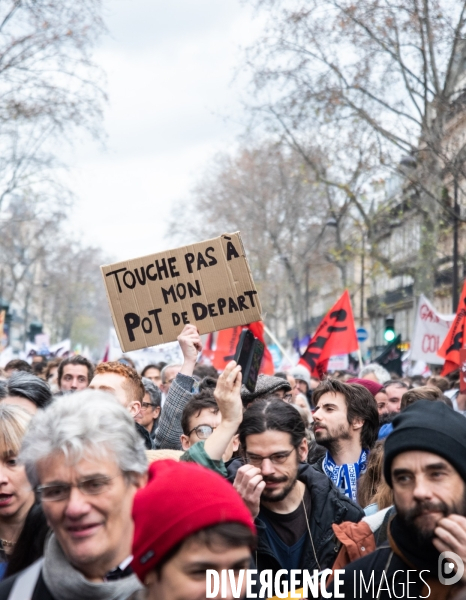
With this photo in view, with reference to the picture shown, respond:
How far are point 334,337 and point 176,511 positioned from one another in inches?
434

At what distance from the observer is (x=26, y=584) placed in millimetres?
2848

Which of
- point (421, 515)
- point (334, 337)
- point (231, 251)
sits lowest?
point (421, 515)

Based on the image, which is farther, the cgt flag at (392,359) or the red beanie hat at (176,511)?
the cgt flag at (392,359)

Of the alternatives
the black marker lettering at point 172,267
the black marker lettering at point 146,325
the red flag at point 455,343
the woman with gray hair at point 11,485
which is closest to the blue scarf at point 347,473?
the black marker lettering at point 146,325

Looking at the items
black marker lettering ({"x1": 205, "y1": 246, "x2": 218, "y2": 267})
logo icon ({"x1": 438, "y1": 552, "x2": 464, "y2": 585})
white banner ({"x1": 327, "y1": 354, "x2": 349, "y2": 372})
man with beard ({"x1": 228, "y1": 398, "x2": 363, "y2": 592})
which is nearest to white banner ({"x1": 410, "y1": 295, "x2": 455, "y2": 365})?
white banner ({"x1": 327, "y1": 354, "x2": 349, "y2": 372})

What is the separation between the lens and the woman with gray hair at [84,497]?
2.84 metres

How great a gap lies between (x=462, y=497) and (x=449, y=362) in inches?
382

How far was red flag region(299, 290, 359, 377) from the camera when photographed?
520 inches

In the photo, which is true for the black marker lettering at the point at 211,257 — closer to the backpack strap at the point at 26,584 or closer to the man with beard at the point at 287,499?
the man with beard at the point at 287,499

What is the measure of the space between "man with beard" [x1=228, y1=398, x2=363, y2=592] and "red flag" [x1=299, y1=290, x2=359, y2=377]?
8572 millimetres

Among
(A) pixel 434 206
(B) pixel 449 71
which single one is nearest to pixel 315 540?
(B) pixel 449 71

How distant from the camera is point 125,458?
303 cm

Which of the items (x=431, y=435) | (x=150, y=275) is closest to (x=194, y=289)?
(x=150, y=275)

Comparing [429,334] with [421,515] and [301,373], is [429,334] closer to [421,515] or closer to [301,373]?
[301,373]
